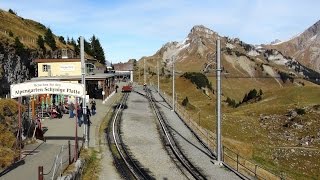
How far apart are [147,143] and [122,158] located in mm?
6267

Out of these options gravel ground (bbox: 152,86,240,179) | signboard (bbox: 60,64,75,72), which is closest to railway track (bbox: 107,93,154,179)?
gravel ground (bbox: 152,86,240,179)

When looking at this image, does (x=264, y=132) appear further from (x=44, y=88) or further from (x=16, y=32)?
(x=16, y=32)

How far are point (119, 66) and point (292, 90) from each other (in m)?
69.9

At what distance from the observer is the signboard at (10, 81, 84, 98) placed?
26.1m

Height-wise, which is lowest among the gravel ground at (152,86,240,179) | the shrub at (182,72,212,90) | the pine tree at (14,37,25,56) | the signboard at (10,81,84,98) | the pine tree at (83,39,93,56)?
the gravel ground at (152,86,240,179)

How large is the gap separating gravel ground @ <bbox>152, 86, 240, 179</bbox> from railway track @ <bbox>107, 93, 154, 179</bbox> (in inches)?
148

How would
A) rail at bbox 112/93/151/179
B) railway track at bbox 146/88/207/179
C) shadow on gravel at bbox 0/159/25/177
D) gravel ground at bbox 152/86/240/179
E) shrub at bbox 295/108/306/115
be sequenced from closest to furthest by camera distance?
shadow on gravel at bbox 0/159/25/177 → rail at bbox 112/93/151/179 → railway track at bbox 146/88/207/179 → gravel ground at bbox 152/86/240/179 → shrub at bbox 295/108/306/115

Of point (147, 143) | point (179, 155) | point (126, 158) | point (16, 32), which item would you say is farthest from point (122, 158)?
point (16, 32)

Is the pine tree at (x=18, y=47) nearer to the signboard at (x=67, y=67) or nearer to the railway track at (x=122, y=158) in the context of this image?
the signboard at (x=67, y=67)

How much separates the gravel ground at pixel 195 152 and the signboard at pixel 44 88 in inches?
346

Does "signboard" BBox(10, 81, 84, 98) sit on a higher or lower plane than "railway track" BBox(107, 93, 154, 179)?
higher

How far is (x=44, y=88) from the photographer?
88.1 ft

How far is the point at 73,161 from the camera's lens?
77.6 ft

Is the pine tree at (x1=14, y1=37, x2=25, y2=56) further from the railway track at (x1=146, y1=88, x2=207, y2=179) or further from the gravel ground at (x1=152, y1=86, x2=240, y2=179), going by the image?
the railway track at (x1=146, y1=88, x2=207, y2=179)
